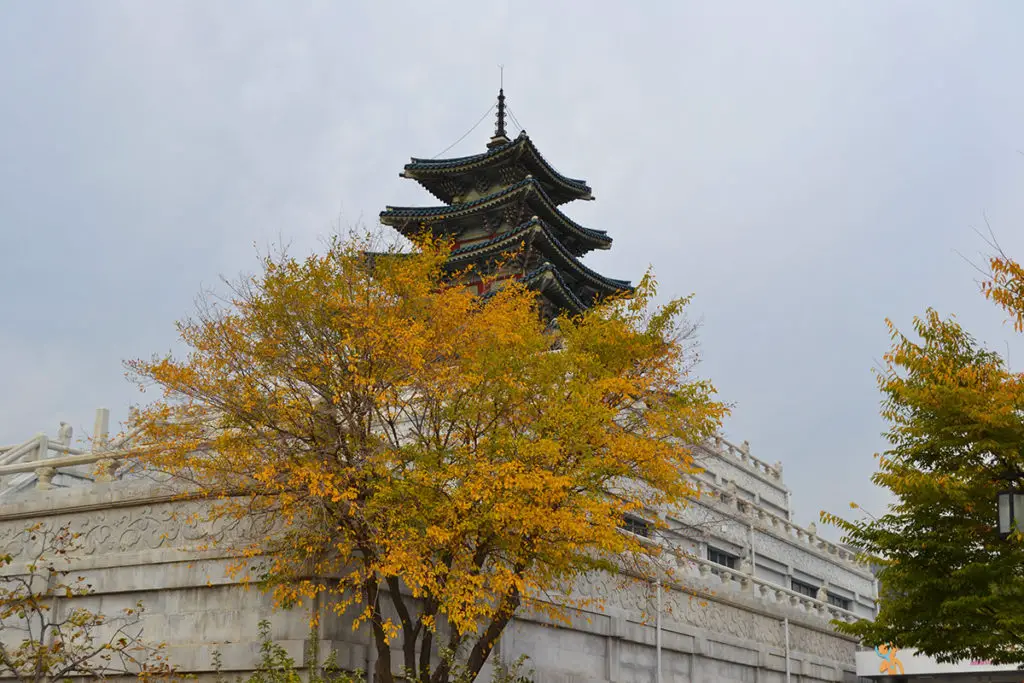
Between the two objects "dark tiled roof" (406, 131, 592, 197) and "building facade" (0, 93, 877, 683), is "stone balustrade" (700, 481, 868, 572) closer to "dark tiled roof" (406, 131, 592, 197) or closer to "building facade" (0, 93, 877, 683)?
"building facade" (0, 93, 877, 683)

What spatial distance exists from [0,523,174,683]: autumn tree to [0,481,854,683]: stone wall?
0.23m

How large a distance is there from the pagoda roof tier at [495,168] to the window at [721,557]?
52.7 ft

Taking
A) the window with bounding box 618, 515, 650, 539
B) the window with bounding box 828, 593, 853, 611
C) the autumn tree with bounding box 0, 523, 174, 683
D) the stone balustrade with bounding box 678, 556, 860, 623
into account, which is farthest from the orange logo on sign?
the autumn tree with bounding box 0, 523, 174, 683

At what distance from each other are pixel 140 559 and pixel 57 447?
5.09 m

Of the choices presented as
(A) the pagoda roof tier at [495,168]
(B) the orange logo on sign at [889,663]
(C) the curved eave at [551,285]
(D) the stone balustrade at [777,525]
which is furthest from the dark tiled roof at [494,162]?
(B) the orange logo on sign at [889,663]

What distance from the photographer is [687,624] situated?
27172 millimetres

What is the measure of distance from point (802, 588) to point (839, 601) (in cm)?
411

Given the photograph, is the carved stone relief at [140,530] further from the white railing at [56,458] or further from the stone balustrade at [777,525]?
the stone balustrade at [777,525]

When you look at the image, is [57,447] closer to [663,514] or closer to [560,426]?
[560,426]

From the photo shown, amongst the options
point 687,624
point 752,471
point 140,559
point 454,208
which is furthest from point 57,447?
point 752,471

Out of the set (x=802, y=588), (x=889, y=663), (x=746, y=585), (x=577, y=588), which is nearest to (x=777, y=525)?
(x=802, y=588)

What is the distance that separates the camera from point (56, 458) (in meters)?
22.1

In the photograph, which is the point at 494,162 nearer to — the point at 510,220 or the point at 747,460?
the point at 510,220

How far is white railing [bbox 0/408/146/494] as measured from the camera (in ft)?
68.6
